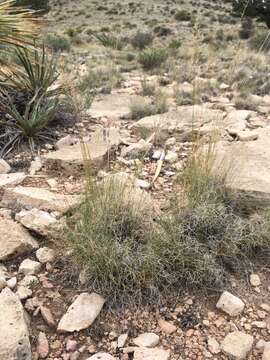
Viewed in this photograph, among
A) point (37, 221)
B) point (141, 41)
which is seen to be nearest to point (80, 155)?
point (37, 221)

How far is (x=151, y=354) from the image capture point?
2.03 m

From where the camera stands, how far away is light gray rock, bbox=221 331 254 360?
80.7 inches

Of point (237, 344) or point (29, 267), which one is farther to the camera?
point (29, 267)

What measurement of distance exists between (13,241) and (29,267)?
188 millimetres

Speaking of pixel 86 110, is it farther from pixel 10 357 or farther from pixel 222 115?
pixel 10 357

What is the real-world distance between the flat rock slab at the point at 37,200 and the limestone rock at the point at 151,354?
107cm

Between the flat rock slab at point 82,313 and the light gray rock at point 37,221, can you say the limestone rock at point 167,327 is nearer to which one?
the flat rock slab at point 82,313

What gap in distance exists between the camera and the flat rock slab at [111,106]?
5293mm

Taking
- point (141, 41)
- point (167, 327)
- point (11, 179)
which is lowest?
point (141, 41)

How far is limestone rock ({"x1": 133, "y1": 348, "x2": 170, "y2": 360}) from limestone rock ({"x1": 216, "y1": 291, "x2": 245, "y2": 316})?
15.3 inches

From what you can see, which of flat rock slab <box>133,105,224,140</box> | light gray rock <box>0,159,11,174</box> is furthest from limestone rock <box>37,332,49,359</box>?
flat rock slab <box>133,105,224,140</box>

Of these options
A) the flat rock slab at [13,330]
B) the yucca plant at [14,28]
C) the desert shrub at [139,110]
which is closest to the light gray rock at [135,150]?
the desert shrub at [139,110]

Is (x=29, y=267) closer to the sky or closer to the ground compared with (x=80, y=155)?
closer to the sky

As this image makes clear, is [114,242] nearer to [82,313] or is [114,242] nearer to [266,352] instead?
[82,313]
